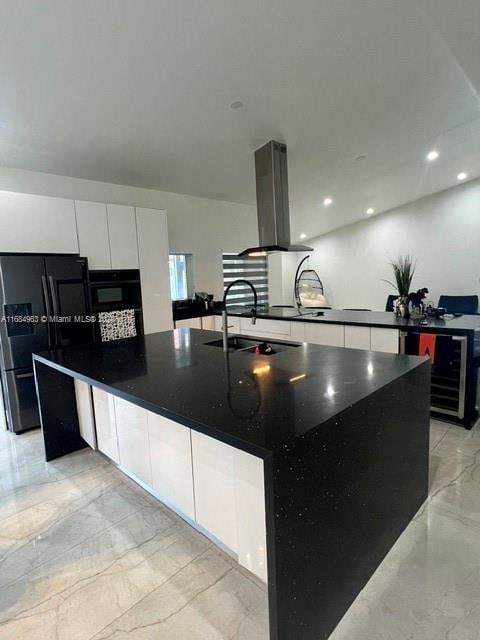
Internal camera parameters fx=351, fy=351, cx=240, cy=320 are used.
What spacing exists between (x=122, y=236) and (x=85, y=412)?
2.03m

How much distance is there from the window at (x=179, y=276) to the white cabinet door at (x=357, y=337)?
2.71 meters

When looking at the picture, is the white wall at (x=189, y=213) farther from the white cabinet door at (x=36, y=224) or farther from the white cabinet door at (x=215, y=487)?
the white cabinet door at (x=215, y=487)

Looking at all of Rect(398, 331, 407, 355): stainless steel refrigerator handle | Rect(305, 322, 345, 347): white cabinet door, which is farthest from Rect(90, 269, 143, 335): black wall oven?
Rect(398, 331, 407, 355): stainless steel refrigerator handle

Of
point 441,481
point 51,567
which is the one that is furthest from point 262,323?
point 51,567

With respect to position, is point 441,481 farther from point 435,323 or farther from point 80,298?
point 80,298

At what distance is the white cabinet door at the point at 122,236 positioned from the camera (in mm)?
3793

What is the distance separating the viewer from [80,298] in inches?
136

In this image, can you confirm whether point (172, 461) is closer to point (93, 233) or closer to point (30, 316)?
point (30, 316)

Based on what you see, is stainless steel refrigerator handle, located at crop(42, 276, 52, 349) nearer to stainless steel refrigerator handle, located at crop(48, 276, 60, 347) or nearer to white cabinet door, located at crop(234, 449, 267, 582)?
stainless steel refrigerator handle, located at crop(48, 276, 60, 347)

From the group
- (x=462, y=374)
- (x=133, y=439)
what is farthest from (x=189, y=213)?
(x=462, y=374)

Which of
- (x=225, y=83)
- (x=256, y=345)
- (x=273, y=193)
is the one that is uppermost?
(x=225, y=83)

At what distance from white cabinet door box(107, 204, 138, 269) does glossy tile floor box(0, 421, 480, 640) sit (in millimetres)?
2369

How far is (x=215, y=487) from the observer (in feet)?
5.08

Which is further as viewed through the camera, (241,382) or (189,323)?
(189,323)
